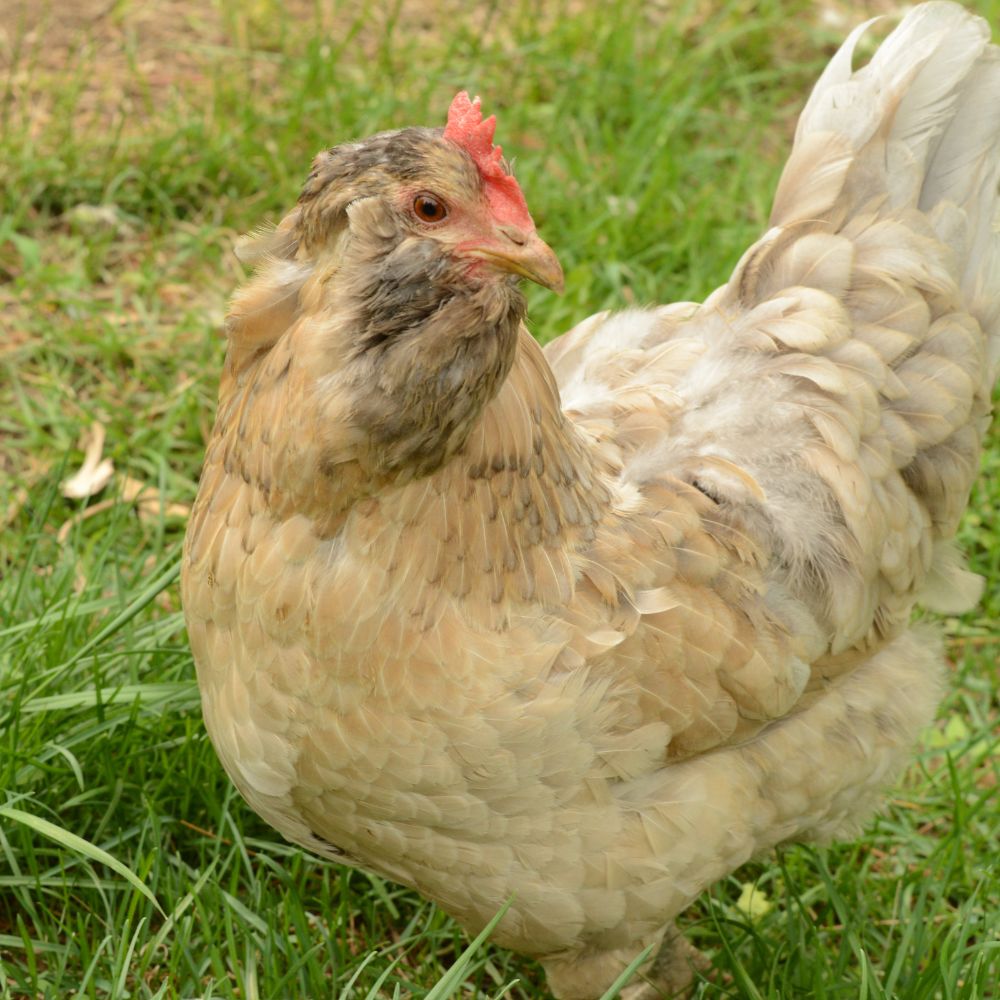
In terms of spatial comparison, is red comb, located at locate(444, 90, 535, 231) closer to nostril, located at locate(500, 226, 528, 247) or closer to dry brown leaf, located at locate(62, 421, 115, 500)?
nostril, located at locate(500, 226, 528, 247)

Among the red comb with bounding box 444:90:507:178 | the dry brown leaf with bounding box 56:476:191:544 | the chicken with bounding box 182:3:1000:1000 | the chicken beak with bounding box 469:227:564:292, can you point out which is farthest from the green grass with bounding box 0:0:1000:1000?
the red comb with bounding box 444:90:507:178

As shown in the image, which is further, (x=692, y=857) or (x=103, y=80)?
(x=103, y=80)

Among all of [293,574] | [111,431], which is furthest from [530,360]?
[111,431]

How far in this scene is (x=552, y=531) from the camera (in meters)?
2.64

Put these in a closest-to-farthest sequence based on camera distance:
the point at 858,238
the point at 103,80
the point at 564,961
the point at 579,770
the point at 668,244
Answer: the point at 579,770 < the point at 564,961 < the point at 858,238 < the point at 668,244 < the point at 103,80

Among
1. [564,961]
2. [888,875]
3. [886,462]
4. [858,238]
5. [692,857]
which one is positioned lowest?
[888,875]

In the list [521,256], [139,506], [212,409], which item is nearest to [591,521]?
[521,256]

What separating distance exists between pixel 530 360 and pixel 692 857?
104 cm

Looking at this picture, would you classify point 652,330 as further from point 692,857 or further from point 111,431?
point 111,431

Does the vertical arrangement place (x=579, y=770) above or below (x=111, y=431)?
above

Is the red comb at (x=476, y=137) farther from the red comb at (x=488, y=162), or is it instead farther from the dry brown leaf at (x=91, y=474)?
the dry brown leaf at (x=91, y=474)

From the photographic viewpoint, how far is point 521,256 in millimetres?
2182

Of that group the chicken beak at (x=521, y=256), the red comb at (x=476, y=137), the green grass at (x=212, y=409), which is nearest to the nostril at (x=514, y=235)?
the chicken beak at (x=521, y=256)

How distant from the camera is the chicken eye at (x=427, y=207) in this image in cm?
220
